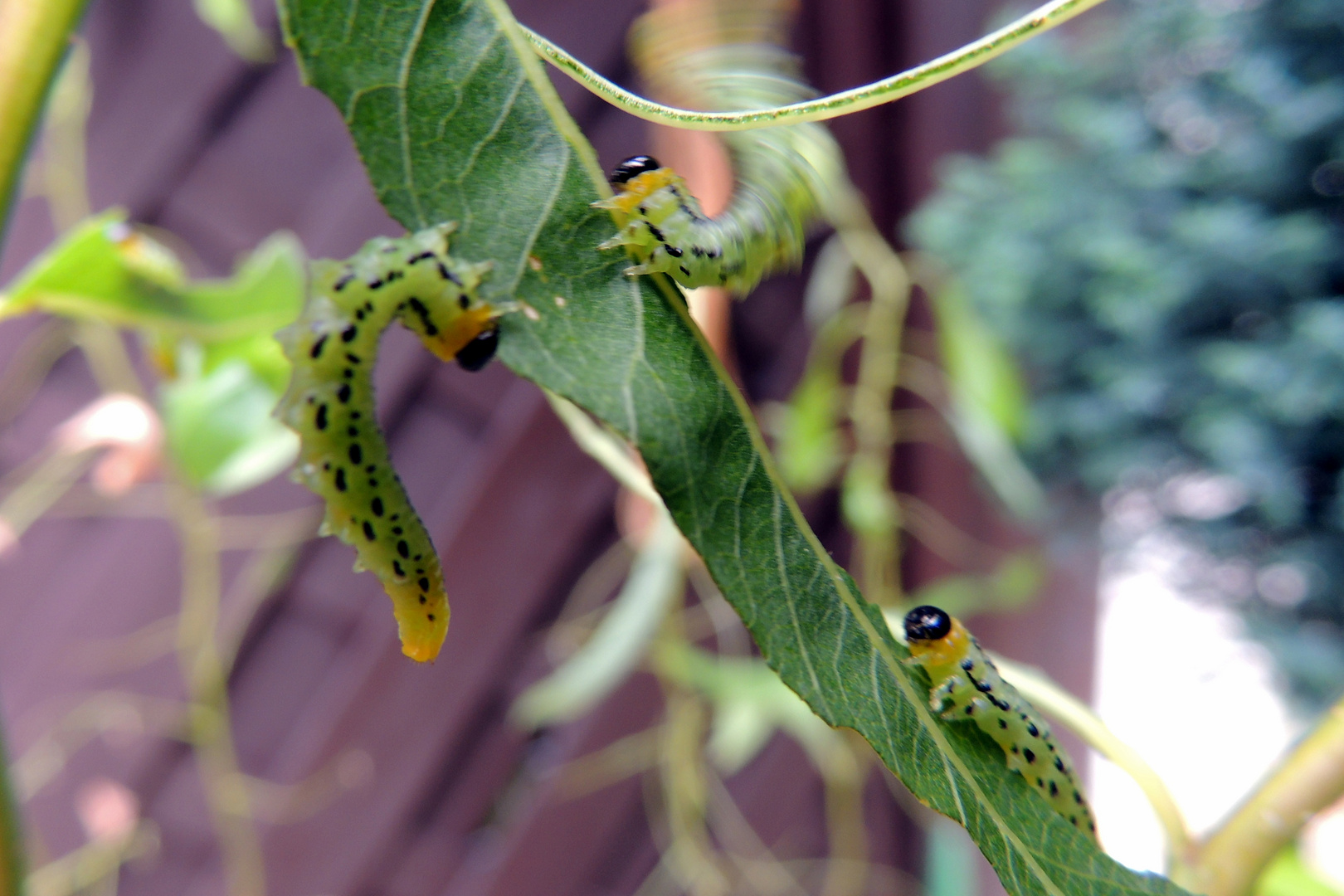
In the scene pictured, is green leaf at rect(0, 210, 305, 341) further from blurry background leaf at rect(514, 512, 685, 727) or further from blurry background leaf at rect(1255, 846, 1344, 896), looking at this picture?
blurry background leaf at rect(1255, 846, 1344, 896)

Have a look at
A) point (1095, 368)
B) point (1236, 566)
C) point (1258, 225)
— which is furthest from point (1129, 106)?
point (1236, 566)

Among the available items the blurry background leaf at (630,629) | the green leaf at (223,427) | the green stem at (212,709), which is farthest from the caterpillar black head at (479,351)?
the green stem at (212,709)

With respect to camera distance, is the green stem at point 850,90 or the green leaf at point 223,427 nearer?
the green stem at point 850,90

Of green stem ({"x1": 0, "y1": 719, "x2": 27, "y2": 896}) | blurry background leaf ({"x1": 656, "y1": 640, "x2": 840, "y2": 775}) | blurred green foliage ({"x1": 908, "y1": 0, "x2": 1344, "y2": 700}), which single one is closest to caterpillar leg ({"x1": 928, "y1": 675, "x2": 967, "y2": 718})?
green stem ({"x1": 0, "y1": 719, "x2": 27, "y2": 896})

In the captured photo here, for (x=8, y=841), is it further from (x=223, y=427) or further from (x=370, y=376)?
(x=223, y=427)

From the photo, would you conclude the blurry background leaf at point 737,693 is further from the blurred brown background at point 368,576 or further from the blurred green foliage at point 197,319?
the blurred green foliage at point 197,319

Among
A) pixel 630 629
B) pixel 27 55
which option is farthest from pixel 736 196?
pixel 630 629
